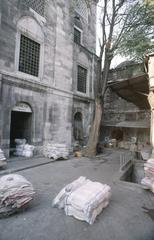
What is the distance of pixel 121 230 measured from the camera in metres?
3.15

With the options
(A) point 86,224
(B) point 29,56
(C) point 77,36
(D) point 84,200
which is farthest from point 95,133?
(C) point 77,36

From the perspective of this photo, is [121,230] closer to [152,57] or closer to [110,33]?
[152,57]

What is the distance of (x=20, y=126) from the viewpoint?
10.1m

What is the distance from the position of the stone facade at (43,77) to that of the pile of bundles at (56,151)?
26.0 inches

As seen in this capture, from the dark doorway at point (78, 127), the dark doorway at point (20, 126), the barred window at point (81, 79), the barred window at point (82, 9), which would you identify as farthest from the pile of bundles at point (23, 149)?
the barred window at point (82, 9)

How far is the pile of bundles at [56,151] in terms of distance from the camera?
9.24 metres

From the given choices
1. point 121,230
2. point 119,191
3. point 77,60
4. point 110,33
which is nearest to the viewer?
point 121,230

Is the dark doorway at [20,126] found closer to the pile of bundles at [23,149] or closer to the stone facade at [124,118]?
the pile of bundles at [23,149]

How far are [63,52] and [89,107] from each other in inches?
193

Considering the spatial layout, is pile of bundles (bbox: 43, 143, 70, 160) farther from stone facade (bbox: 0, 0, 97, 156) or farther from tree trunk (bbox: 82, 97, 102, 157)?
tree trunk (bbox: 82, 97, 102, 157)

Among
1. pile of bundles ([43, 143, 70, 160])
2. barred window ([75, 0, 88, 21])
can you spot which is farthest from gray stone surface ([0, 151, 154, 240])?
barred window ([75, 0, 88, 21])

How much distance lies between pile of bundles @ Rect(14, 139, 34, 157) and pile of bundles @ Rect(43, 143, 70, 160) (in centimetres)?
86

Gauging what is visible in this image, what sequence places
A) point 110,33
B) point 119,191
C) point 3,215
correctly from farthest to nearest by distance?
point 110,33 → point 119,191 → point 3,215

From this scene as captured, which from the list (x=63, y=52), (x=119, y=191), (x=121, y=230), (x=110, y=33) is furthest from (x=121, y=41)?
(x=121, y=230)
